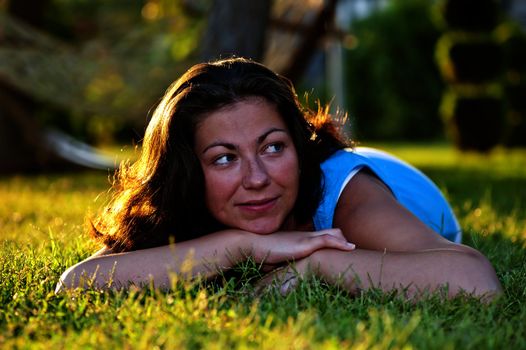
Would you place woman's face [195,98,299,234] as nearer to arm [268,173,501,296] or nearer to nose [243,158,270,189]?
nose [243,158,270,189]

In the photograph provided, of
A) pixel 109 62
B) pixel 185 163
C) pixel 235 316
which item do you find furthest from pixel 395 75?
pixel 235 316

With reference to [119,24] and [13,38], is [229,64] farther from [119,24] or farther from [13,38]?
[119,24]

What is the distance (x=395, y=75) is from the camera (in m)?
20.4

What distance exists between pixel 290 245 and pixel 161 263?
17.5 inches

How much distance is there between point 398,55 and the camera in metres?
20.6

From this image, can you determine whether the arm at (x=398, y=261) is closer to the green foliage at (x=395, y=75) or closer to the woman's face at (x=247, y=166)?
the woman's face at (x=247, y=166)

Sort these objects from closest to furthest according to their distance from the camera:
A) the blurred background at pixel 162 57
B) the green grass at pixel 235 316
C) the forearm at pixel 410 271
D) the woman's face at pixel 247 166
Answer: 1. the green grass at pixel 235 316
2. the forearm at pixel 410 271
3. the woman's face at pixel 247 166
4. the blurred background at pixel 162 57

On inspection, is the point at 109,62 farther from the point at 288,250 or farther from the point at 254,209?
the point at 288,250

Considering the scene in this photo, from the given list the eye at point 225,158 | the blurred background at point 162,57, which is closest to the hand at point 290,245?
the eye at point 225,158

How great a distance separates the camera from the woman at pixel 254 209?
8.63ft

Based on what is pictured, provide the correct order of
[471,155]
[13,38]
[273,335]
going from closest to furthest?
[273,335] < [13,38] < [471,155]

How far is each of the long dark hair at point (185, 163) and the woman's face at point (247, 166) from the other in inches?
2.2

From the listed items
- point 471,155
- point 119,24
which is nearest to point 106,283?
point 119,24

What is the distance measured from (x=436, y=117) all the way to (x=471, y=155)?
313 inches
